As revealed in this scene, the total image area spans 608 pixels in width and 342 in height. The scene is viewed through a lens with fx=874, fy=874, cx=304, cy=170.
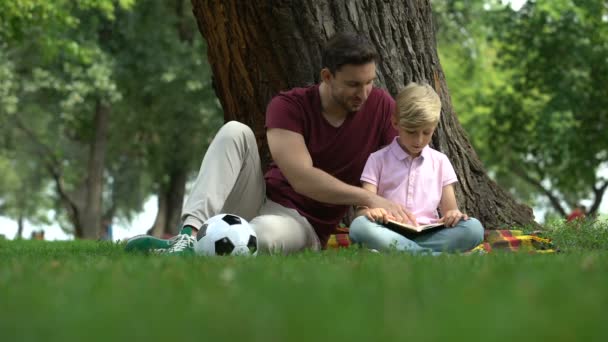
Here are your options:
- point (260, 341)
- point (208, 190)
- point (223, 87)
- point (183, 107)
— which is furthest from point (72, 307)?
point (183, 107)

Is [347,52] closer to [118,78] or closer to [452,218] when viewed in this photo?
[452,218]

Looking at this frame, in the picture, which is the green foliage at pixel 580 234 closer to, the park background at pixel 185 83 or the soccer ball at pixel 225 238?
the soccer ball at pixel 225 238

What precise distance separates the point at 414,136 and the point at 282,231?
3.80 feet

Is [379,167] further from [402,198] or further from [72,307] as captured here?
[72,307]

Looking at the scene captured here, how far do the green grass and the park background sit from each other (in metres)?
17.0

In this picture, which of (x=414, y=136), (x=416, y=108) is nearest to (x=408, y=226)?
(x=414, y=136)

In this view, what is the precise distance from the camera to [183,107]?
25.8 m

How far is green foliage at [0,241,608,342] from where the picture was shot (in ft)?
6.81

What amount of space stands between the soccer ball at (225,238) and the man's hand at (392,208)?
92 cm

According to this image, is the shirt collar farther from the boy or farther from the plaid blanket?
the plaid blanket

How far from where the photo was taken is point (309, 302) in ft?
8.62

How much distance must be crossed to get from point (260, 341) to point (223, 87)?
6.82 m

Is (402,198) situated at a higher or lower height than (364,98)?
lower

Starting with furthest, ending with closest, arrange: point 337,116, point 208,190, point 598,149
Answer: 1. point 598,149
2. point 337,116
3. point 208,190
